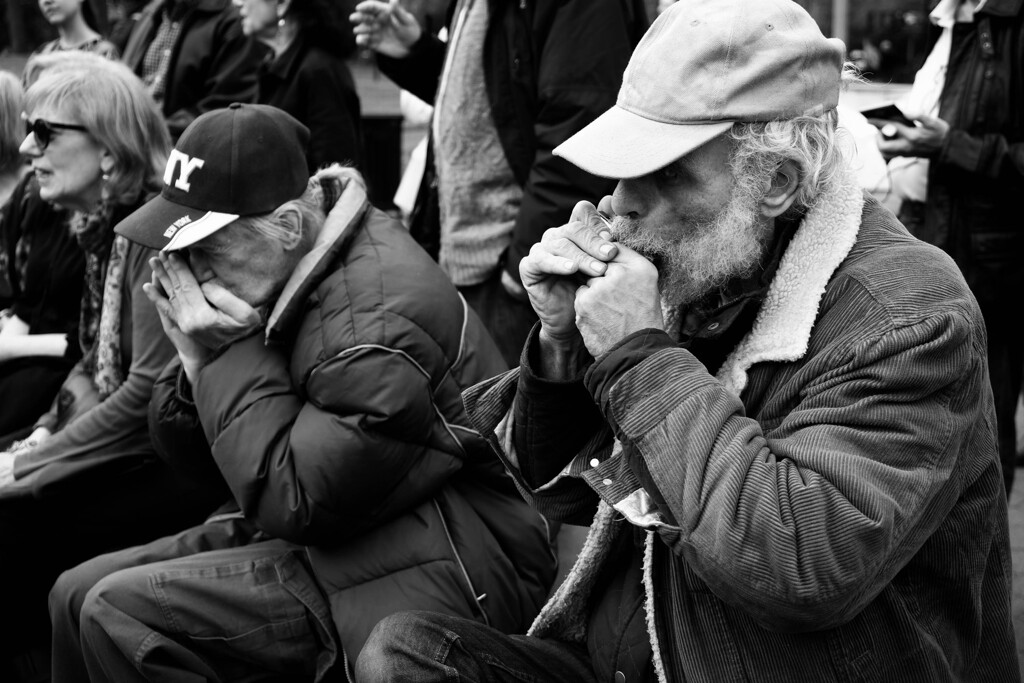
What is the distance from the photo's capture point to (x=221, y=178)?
2.99 metres

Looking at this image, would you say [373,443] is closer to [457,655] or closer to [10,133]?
[457,655]

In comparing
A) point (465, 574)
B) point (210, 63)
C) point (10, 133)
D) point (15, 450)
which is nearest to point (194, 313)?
point (465, 574)

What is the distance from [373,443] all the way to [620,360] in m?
0.91

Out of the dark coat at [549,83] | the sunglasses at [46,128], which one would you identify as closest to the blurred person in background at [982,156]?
the dark coat at [549,83]

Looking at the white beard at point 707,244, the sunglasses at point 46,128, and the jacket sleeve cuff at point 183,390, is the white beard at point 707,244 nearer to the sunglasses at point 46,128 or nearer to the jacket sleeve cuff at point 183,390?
→ the jacket sleeve cuff at point 183,390

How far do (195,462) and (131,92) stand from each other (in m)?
1.49

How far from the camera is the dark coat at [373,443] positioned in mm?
2666

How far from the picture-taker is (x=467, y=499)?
293cm

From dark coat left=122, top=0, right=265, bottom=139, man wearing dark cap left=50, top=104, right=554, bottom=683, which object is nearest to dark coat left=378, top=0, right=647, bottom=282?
man wearing dark cap left=50, top=104, right=554, bottom=683

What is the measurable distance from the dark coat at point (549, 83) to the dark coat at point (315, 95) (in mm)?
1307

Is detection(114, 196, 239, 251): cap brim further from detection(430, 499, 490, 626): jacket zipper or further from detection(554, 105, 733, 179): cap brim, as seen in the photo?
detection(554, 105, 733, 179): cap brim

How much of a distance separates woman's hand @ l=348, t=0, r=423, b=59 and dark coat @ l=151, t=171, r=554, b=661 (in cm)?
151

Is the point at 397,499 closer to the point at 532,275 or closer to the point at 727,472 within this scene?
the point at 532,275

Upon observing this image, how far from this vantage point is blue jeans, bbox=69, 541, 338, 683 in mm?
2791
